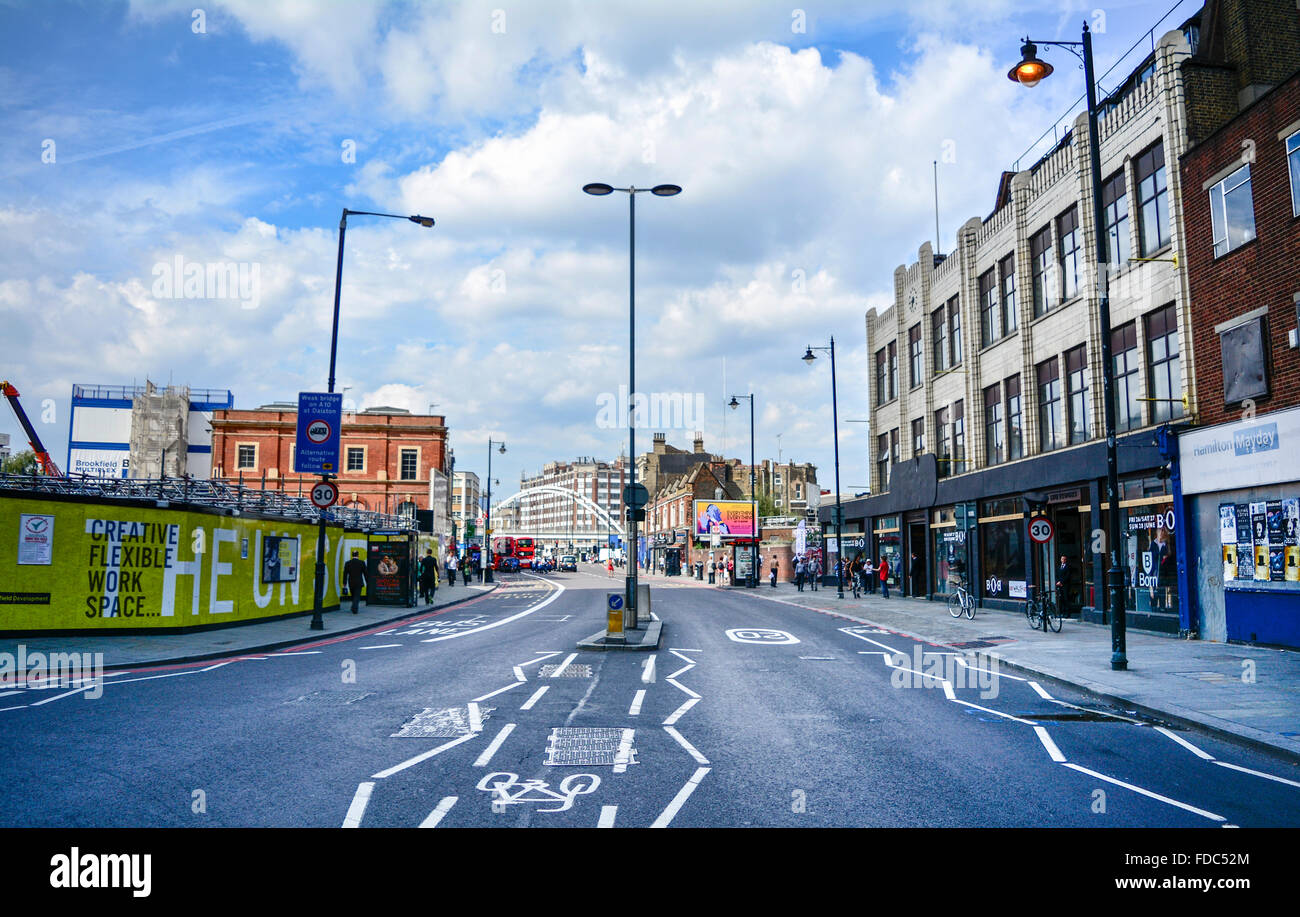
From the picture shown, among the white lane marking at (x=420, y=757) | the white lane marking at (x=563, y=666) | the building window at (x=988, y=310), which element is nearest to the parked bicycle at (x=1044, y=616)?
the building window at (x=988, y=310)

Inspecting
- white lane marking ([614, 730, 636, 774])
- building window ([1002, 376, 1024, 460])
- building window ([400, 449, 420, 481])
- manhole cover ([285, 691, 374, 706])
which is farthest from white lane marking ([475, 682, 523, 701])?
building window ([400, 449, 420, 481])

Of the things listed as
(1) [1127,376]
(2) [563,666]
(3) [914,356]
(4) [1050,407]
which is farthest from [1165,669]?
(3) [914,356]

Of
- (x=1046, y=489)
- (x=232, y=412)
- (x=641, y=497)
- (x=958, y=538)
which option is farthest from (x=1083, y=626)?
(x=232, y=412)

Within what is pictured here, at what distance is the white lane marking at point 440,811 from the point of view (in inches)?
210

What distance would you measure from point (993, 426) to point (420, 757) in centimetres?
2611

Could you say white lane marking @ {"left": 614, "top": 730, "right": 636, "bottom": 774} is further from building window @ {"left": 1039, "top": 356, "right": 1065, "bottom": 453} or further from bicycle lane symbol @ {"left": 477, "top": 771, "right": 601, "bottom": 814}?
building window @ {"left": 1039, "top": 356, "right": 1065, "bottom": 453}

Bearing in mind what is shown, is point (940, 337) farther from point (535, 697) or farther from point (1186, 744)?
point (535, 697)

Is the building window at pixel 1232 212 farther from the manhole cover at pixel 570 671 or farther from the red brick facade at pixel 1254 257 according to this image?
the manhole cover at pixel 570 671

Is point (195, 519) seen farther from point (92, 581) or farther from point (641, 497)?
point (641, 497)

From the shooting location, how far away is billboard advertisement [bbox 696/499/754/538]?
69062 millimetres

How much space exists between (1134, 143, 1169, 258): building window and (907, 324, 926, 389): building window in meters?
14.7

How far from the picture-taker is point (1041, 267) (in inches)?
1019

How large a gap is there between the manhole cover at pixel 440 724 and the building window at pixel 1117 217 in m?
20.1

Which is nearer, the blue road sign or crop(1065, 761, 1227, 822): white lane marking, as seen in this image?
crop(1065, 761, 1227, 822): white lane marking
